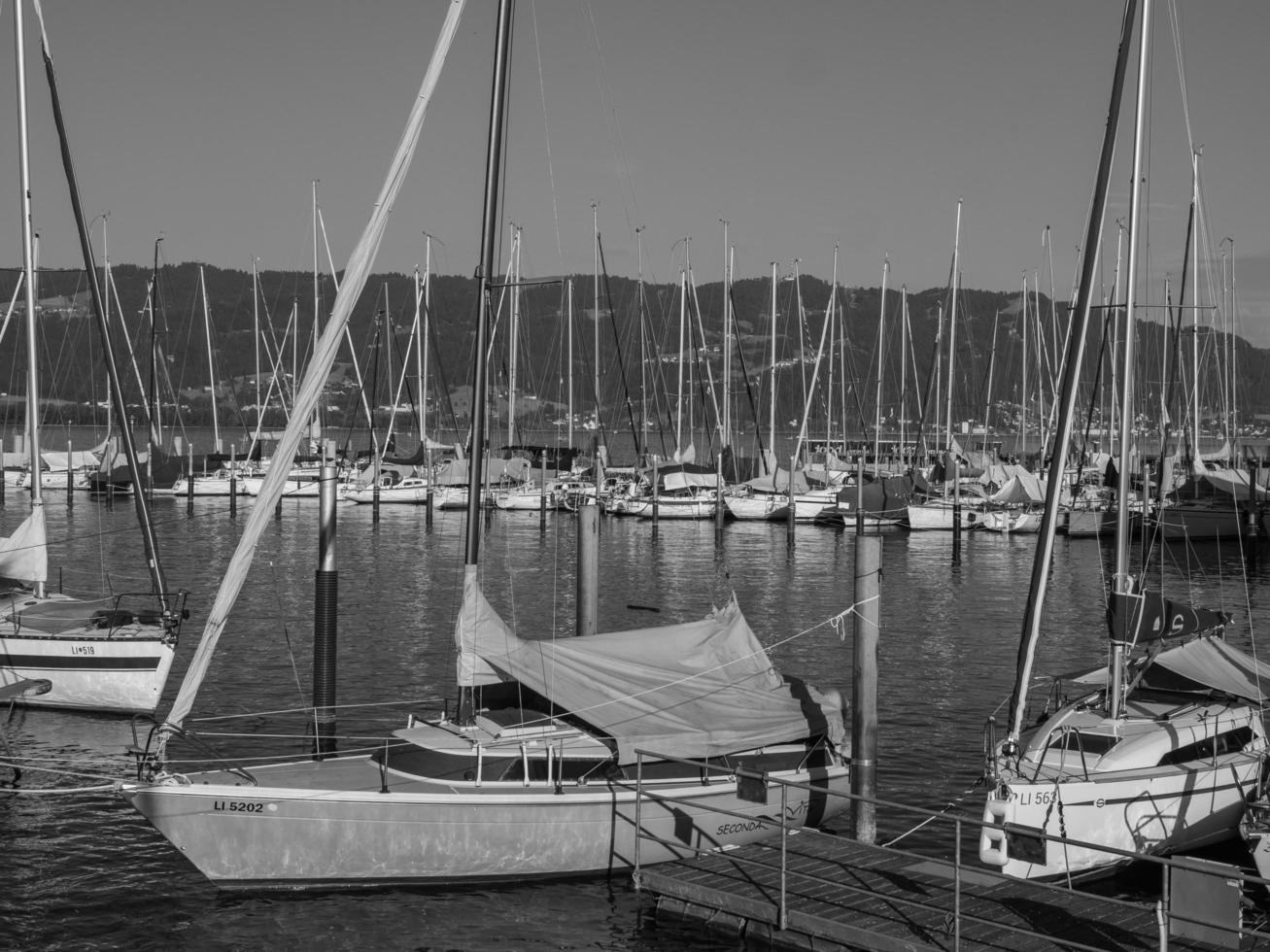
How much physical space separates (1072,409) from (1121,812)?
20.4ft

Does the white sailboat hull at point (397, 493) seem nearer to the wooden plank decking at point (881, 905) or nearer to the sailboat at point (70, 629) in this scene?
the sailboat at point (70, 629)

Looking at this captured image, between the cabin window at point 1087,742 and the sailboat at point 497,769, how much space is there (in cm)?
345

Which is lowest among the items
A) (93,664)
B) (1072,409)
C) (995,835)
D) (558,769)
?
(995,835)

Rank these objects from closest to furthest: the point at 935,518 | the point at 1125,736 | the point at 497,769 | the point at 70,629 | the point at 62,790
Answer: the point at 62,790 < the point at 497,769 < the point at 1125,736 < the point at 70,629 < the point at 935,518

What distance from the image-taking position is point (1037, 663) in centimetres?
3994

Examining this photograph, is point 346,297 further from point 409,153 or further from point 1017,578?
point 1017,578

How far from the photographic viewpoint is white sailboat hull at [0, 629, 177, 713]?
1163 inches

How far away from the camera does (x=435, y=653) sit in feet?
129

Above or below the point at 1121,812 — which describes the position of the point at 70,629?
above

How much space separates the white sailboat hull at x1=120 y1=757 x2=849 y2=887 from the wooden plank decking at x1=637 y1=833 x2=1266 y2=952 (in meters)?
0.90

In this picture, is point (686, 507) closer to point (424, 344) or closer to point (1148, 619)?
point (424, 344)

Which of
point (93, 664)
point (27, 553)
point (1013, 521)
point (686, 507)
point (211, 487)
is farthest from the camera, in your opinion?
point (211, 487)

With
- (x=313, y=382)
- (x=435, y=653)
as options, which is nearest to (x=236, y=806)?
(x=313, y=382)

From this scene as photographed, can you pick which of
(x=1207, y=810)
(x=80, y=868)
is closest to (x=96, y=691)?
(x=80, y=868)
